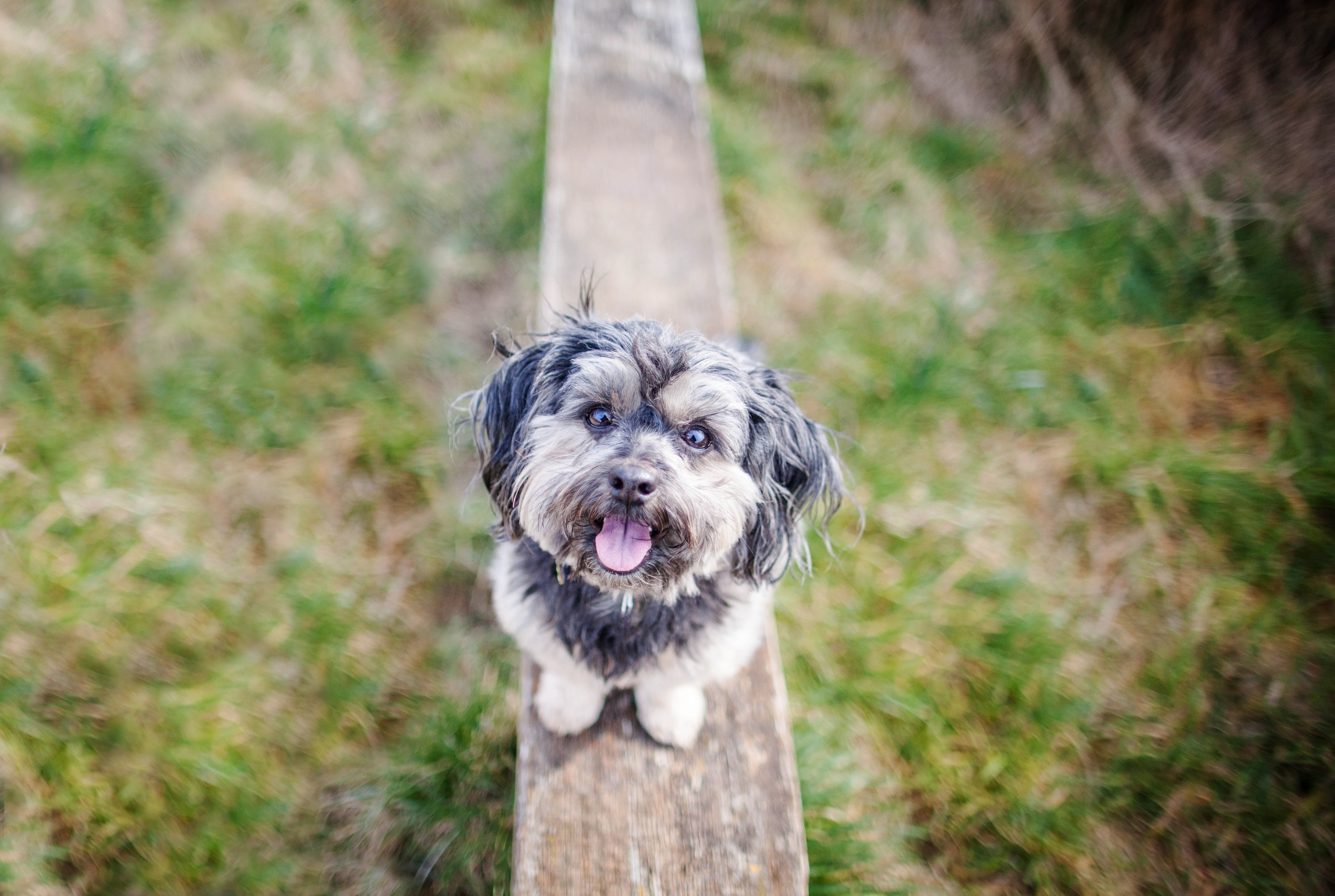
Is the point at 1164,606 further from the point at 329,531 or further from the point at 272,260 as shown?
the point at 272,260

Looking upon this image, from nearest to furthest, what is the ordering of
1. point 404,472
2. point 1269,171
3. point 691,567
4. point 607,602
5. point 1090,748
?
point 691,567
point 607,602
point 1090,748
point 404,472
point 1269,171

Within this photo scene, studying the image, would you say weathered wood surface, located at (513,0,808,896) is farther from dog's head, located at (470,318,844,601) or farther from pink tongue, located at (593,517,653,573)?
pink tongue, located at (593,517,653,573)

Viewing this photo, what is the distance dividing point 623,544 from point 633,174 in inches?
96.7

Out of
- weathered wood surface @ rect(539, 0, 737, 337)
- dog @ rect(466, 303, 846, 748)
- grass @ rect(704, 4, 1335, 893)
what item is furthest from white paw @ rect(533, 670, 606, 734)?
weathered wood surface @ rect(539, 0, 737, 337)

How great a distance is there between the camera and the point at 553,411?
194 cm

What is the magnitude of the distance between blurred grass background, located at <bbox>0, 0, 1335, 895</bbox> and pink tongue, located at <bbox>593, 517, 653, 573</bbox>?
113 cm

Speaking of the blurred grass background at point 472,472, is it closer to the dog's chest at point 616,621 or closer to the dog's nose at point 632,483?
the dog's chest at point 616,621

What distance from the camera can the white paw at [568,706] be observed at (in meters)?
2.05

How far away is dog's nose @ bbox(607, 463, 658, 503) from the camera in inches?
66.9

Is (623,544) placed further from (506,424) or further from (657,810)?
(657,810)

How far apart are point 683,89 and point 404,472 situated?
8.89 ft

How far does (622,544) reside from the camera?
1799 mm

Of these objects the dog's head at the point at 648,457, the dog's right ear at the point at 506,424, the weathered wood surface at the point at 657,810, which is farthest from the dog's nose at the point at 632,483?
the weathered wood surface at the point at 657,810

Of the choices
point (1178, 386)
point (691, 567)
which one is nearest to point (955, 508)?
point (1178, 386)
